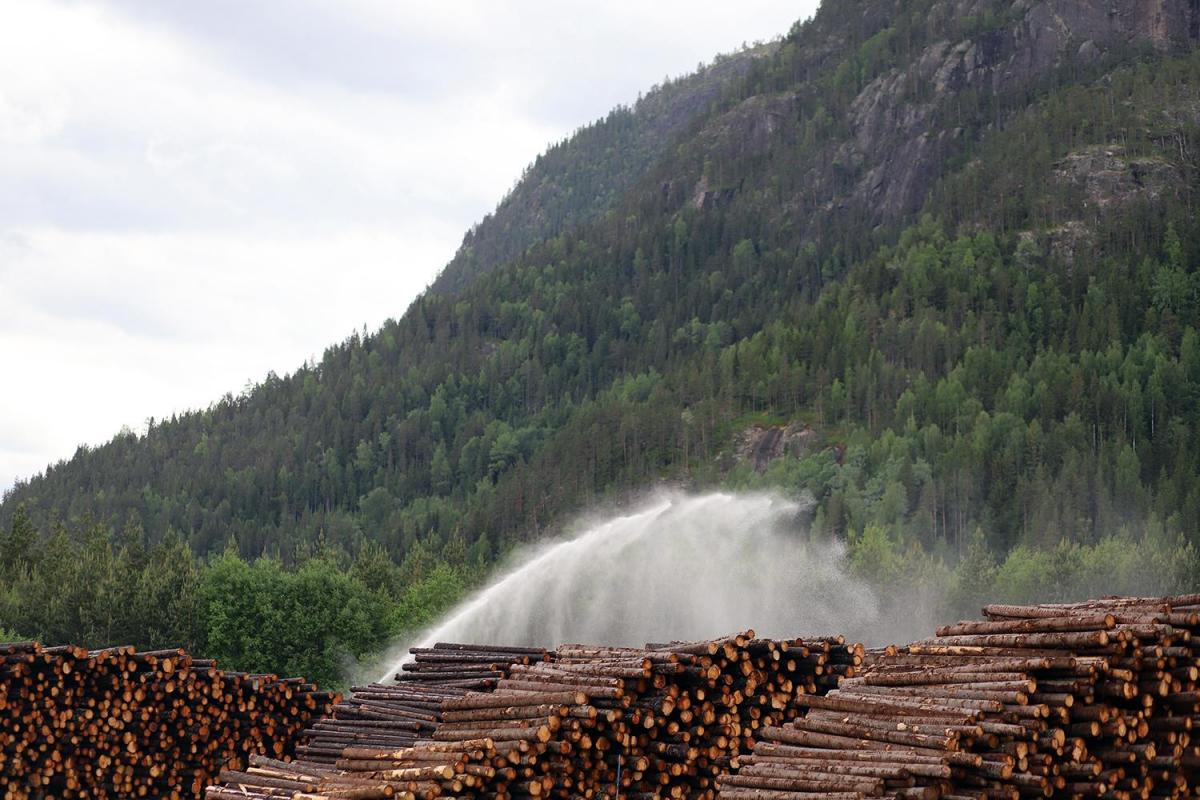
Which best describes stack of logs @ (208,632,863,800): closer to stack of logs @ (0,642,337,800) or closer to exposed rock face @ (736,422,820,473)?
stack of logs @ (0,642,337,800)

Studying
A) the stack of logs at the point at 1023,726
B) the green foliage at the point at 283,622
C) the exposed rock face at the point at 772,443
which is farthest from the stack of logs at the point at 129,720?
the exposed rock face at the point at 772,443

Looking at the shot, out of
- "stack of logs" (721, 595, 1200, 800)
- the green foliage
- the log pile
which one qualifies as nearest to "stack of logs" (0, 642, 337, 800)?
the log pile

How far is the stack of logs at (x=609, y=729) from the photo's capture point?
30.8 metres

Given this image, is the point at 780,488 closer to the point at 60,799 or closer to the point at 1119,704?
the point at 60,799

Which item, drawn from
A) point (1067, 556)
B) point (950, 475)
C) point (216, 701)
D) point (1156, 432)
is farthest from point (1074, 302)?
point (216, 701)

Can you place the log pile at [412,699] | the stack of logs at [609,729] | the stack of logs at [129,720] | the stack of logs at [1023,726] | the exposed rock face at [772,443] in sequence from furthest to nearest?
1. the exposed rock face at [772,443]
2. the stack of logs at [129,720]
3. the log pile at [412,699]
4. the stack of logs at [609,729]
5. the stack of logs at [1023,726]

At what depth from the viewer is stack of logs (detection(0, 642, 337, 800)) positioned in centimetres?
3991

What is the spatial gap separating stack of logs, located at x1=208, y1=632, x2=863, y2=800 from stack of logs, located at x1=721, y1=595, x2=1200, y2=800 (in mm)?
2814

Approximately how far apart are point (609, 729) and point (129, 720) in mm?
14983

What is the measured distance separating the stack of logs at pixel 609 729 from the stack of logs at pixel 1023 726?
2.81m

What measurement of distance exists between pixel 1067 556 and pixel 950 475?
4104 centimetres

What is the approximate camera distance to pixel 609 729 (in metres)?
31.6

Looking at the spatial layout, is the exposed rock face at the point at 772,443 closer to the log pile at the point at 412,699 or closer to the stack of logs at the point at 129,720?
the stack of logs at the point at 129,720

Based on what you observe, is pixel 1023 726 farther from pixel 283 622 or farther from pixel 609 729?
pixel 283 622
